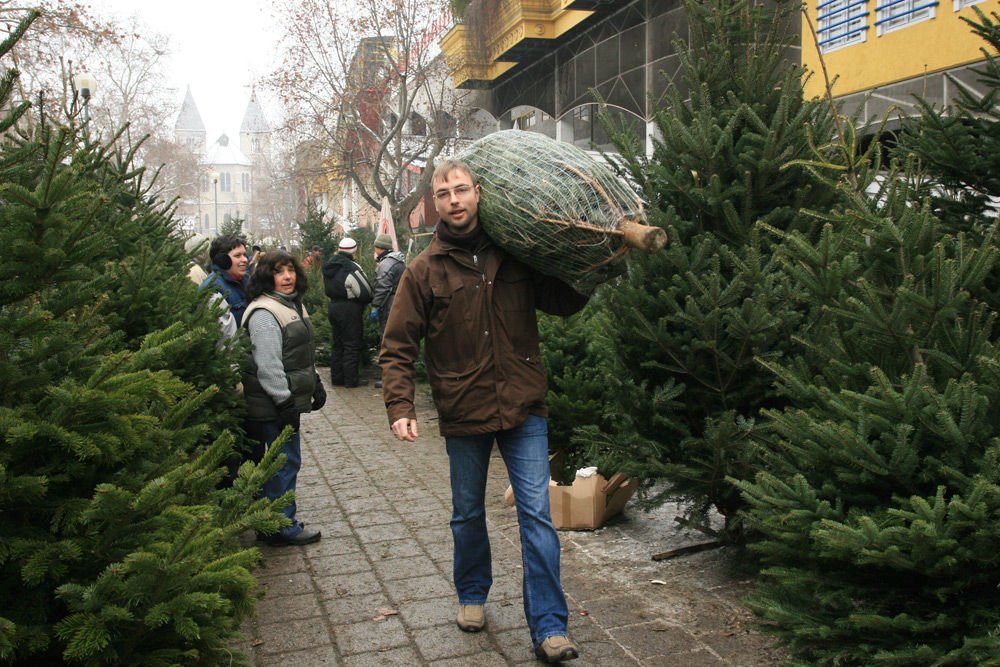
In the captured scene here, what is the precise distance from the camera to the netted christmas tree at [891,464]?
2.48 metres

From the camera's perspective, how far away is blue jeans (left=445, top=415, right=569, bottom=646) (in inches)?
151

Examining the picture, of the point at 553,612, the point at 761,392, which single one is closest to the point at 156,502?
the point at 553,612

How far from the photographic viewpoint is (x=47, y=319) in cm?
221

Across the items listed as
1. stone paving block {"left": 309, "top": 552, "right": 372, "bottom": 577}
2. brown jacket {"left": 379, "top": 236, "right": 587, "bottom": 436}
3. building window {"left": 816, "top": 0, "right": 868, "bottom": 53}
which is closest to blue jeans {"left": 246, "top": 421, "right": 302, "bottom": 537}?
stone paving block {"left": 309, "top": 552, "right": 372, "bottom": 577}

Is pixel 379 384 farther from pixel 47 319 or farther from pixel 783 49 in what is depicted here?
pixel 47 319

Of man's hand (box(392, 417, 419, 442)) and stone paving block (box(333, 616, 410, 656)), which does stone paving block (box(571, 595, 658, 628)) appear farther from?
man's hand (box(392, 417, 419, 442))

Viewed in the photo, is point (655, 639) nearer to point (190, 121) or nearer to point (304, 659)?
point (304, 659)

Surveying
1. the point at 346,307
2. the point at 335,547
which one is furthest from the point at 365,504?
the point at 346,307

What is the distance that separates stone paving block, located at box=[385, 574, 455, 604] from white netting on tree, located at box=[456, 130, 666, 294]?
191cm

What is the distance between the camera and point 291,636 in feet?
13.9

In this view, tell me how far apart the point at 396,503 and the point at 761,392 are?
286cm

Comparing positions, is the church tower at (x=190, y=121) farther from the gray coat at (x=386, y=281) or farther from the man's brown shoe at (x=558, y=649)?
the man's brown shoe at (x=558, y=649)

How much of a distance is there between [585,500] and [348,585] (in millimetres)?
1568

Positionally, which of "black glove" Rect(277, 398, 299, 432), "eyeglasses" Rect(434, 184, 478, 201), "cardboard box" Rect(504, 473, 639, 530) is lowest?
"cardboard box" Rect(504, 473, 639, 530)
